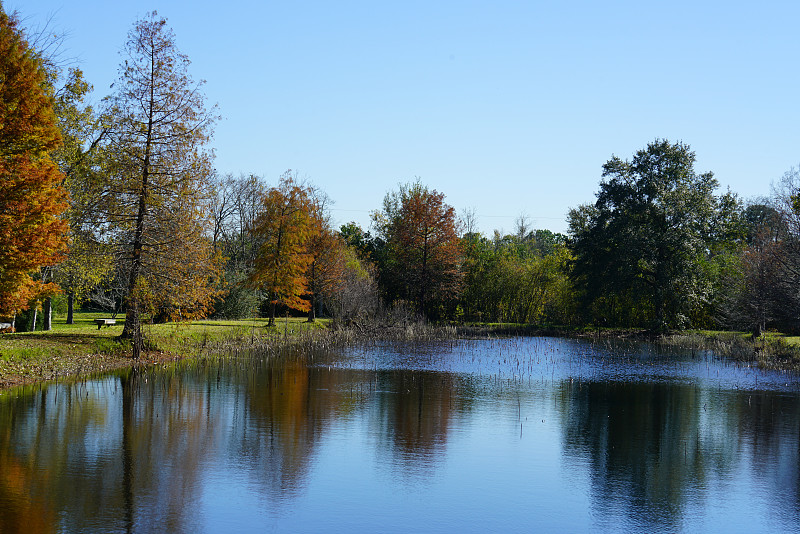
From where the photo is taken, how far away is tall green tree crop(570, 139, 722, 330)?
47.5 metres

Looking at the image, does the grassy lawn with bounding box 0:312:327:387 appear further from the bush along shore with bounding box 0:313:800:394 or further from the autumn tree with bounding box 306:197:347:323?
the autumn tree with bounding box 306:197:347:323

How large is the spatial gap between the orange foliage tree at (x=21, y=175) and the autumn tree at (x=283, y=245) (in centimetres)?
2172

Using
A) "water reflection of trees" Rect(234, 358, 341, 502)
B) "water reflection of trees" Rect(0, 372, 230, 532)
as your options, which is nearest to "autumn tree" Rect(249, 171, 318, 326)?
"water reflection of trees" Rect(234, 358, 341, 502)

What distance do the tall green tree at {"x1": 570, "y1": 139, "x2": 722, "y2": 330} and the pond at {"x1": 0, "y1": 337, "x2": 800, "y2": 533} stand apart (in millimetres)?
24054

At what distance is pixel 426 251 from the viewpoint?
57906 mm

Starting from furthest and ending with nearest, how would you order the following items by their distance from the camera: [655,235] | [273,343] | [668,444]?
1. [655,235]
2. [273,343]
3. [668,444]

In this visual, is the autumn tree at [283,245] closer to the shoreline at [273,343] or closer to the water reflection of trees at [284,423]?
the shoreline at [273,343]

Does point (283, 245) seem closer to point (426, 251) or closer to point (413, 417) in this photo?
point (426, 251)

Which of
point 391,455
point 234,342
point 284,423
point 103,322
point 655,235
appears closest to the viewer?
point 391,455

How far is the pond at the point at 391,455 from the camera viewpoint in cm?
984

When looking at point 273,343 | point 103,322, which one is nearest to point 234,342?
point 273,343

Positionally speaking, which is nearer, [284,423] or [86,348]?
[284,423]

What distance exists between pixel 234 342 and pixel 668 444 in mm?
22082

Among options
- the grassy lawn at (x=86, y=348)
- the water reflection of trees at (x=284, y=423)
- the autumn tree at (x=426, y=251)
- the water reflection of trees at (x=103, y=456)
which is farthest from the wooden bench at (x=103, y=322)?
the autumn tree at (x=426, y=251)
